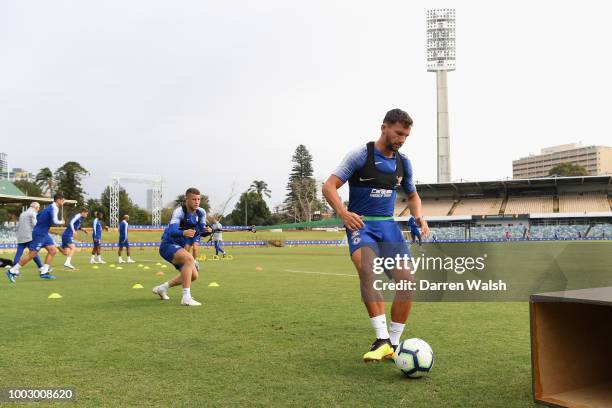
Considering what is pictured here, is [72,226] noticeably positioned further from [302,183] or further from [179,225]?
[302,183]

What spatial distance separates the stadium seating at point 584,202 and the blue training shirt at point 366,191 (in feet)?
216

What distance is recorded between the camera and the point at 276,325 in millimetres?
6531

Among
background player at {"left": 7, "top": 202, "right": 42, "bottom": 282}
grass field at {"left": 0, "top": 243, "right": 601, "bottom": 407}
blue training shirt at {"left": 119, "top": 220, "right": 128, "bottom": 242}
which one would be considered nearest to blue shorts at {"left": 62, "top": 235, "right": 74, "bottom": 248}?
background player at {"left": 7, "top": 202, "right": 42, "bottom": 282}

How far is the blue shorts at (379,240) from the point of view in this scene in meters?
4.95

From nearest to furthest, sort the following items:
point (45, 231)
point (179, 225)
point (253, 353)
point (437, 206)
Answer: point (253, 353)
point (179, 225)
point (45, 231)
point (437, 206)

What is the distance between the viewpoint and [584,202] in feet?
212

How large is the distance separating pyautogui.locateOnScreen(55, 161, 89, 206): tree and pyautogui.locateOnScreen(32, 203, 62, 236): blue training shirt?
263ft

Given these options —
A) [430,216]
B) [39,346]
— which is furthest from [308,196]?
[39,346]

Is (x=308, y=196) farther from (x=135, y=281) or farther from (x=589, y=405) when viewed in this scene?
(x=589, y=405)

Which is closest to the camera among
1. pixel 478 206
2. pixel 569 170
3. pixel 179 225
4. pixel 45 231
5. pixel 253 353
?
pixel 253 353

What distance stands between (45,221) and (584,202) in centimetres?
6523

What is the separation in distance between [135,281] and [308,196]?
335ft

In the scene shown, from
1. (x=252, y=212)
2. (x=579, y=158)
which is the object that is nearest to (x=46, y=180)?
(x=252, y=212)

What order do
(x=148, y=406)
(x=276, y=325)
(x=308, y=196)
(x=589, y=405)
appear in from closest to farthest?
(x=589, y=405) < (x=148, y=406) < (x=276, y=325) < (x=308, y=196)
